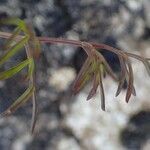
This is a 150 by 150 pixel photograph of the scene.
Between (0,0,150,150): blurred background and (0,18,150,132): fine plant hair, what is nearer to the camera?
(0,18,150,132): fine plant hair

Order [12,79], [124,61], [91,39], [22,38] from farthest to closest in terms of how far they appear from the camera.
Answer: [91,39] → [12,79] → [124,61] → [22,38]

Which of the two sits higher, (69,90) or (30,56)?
(30,56)

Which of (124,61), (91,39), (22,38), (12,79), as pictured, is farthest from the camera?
(91,39)

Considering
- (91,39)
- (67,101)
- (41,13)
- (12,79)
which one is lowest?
(67,101)

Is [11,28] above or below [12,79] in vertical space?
above

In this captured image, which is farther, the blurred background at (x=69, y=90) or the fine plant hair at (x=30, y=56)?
the blurred background at (x=69, y=90)

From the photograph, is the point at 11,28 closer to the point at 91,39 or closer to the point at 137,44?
the point at 91,39

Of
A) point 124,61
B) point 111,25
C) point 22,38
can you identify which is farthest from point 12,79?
point 22,38

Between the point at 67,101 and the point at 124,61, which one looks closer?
the point at 124,61
